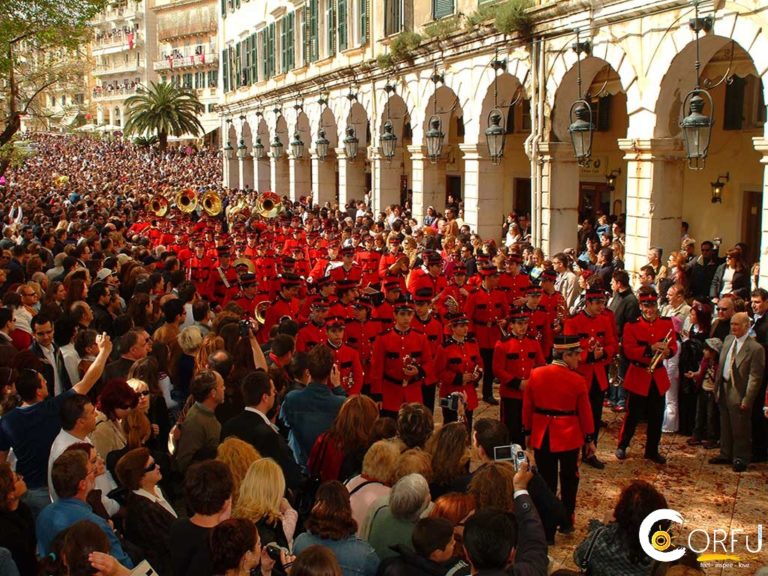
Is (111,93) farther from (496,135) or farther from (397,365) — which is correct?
(397,365)

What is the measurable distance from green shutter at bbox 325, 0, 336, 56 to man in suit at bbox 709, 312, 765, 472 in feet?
69.1

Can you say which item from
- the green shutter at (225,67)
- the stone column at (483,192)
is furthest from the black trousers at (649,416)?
the green shutter at (225,67)

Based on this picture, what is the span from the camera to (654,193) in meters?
13.4

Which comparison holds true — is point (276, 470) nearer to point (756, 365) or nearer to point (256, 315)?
point (756, 365)

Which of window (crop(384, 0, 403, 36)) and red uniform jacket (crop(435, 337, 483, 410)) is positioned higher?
window (crop(384, 0, 403, 36))

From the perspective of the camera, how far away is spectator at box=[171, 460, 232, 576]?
415cm

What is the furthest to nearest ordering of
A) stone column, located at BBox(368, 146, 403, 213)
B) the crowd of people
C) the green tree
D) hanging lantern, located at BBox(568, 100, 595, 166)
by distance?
stone column, located at BBox(368, 146, 403, 213)
the green tree
hanging lantern, located at BBox(568, 100, 595, 166)
the crowd of people

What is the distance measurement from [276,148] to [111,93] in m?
63.8

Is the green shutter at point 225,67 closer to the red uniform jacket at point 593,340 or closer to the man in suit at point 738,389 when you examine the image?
the red uniform jacket at point 593,340

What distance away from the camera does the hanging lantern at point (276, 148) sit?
3400 cm

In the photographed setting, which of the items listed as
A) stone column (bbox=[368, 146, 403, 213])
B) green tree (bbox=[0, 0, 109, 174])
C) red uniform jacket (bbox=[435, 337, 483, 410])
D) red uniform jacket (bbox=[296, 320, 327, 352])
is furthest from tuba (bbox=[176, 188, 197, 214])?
red uniform jacket (bbox=[435, 337, 483, 410])

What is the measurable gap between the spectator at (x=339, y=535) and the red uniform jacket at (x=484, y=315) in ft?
22.9

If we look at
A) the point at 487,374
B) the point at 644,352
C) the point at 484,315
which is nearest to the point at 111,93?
the point at 484,315

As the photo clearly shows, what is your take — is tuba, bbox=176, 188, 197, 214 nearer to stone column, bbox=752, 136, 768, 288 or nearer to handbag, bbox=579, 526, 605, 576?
stone column, bbox=752, 136, 768, 288
